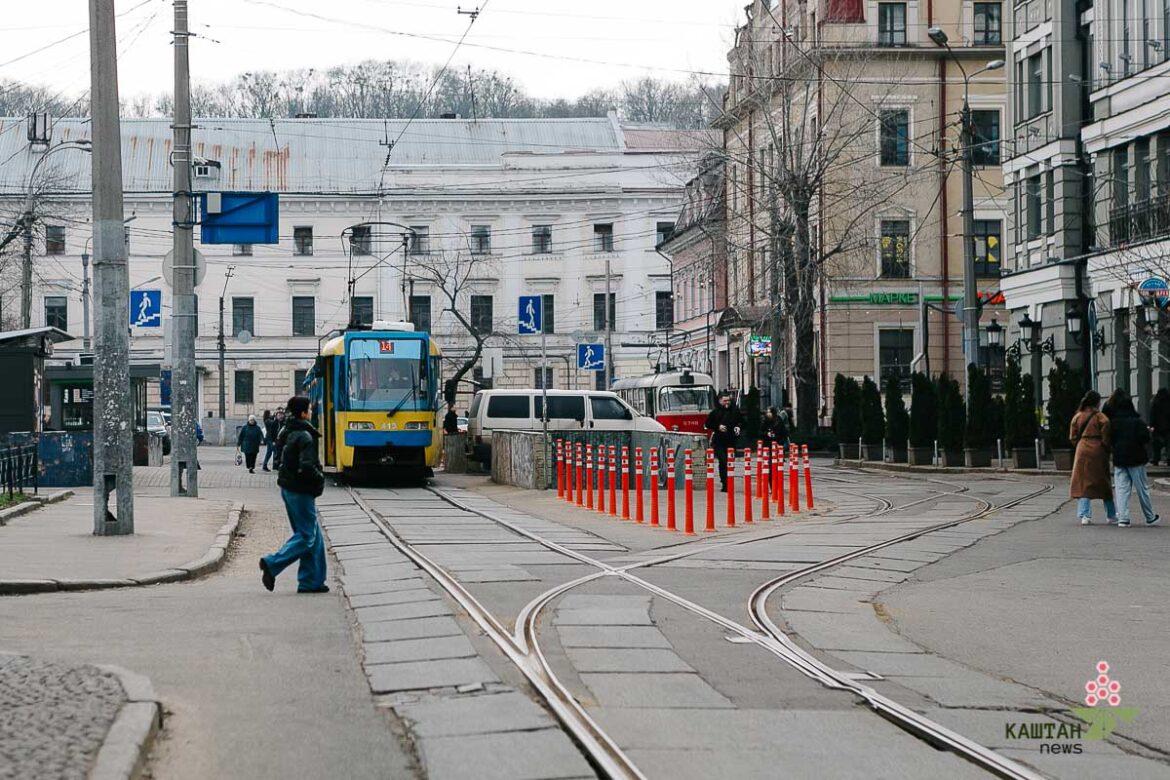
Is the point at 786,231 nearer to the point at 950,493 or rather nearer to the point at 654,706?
the point at 950,493

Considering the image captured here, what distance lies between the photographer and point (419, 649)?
10.3 m

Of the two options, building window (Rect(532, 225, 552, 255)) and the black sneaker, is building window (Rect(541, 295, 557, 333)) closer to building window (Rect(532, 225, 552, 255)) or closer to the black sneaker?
building window (Rect(532, 225, 552, 255))

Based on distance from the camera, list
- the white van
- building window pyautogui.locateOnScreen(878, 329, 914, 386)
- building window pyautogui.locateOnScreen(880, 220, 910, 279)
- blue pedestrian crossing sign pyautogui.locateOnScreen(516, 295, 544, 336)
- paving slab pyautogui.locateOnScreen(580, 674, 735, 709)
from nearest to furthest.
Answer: paving slab pyautogui.locateOnScreen(580, 674, 735, 709) → blue pedestrian crossing sign pyautogui.locateOnScreen(516, 295, 544, 336) → the white van → building window pyautogui.locateOnScreen(880, 220, 910, 279) → building window pyautogui.locateOnScreen(878, 329, 914, 386)

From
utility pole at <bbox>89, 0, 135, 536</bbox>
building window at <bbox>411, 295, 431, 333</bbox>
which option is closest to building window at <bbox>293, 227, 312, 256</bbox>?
building window at <bbox>411, 295, 431, 333</bbox>

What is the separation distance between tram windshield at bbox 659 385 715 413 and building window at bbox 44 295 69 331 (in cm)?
3904

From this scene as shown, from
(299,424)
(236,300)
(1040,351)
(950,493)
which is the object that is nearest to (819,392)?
(1040,351)

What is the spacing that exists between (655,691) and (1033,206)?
38.8 metres

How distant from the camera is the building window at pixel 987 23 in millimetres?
58784

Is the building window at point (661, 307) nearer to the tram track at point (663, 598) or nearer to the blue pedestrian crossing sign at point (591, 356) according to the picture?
the blue pedestrian crossing sign at point (591, 356)

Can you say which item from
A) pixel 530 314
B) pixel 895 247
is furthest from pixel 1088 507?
pixel 895 247

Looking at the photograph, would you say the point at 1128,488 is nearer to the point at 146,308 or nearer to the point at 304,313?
the point at 146,308

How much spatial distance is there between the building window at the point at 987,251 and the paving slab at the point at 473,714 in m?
53.4

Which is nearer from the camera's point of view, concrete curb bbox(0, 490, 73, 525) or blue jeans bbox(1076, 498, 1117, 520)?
concrete curb bbox(0, 490, 73, 525)

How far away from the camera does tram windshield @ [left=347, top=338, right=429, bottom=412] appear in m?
33.8
